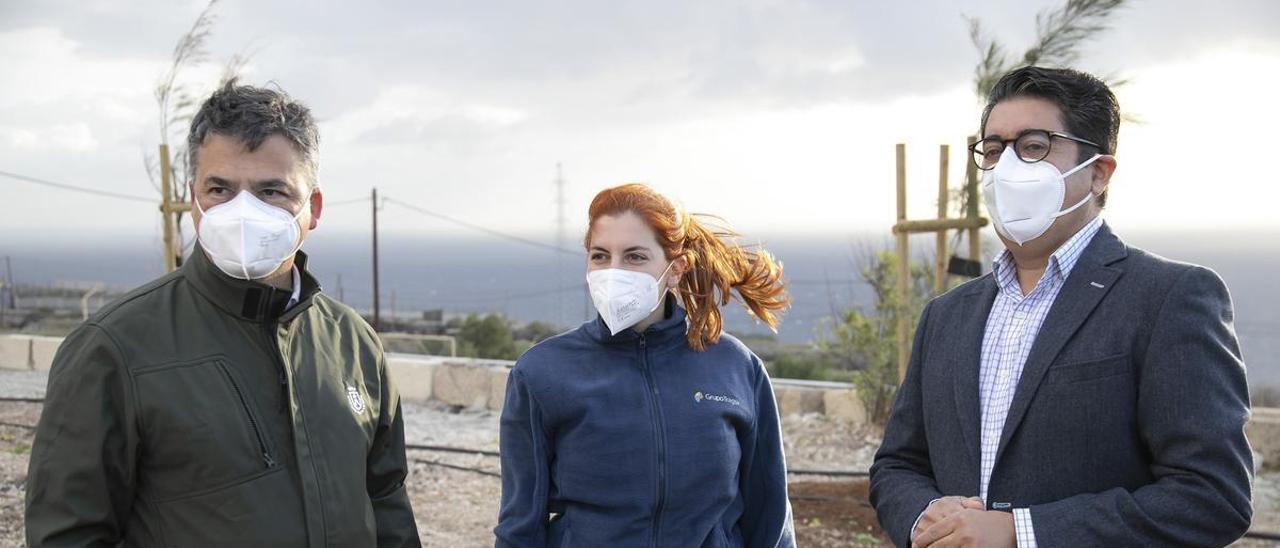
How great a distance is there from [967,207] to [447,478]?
438 cm

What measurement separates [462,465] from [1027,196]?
6.53 m

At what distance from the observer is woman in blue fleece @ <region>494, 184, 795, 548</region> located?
108 inches

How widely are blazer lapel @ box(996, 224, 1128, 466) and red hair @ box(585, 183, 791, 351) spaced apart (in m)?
0.93

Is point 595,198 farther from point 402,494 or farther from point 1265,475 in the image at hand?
point 1265,475

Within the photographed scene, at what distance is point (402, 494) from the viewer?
2879mm

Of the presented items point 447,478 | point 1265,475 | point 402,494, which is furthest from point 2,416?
point 1265,475

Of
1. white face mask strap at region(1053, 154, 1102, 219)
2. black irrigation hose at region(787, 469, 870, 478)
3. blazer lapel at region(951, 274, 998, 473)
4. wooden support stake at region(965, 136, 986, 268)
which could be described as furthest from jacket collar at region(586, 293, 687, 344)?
black irrigation hose at region(787, 469, 870, 478)

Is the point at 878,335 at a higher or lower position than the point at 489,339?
higher

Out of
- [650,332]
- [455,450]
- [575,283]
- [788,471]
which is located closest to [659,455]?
[650,332]

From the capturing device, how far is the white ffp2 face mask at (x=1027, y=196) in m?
2.48

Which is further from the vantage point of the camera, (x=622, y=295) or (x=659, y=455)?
(x=622, y=295)

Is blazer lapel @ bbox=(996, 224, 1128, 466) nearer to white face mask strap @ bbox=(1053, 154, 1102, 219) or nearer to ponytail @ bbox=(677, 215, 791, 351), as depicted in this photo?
white face mask strap @ bbox=(1053, 154, 1102, 219)

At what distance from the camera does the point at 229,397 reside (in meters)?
2.41

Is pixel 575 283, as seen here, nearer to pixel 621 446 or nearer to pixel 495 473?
pixel 495 473
